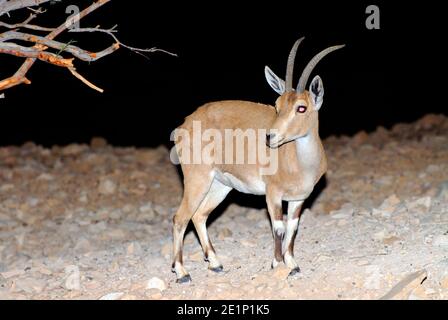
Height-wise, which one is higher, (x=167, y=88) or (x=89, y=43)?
(x=89, y=43)

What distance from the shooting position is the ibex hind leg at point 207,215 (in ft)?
28.1

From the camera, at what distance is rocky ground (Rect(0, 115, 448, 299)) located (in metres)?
7.48

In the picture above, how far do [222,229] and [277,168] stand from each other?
6.87ft

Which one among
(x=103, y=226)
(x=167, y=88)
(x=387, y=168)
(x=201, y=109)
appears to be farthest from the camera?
(x=167, y=88)

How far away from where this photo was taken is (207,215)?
8984mm

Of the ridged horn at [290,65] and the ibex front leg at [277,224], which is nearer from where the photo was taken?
the ridged horn at [290,65]

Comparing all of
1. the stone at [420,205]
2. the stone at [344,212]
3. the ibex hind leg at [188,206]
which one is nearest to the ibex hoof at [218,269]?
the ibex hind leg at [188,206]

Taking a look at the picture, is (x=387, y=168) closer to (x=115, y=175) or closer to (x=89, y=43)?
(x=115, y=175)

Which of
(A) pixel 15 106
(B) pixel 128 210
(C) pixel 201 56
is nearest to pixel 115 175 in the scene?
(B) pixel 128 210

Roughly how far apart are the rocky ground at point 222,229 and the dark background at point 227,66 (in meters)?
5.57

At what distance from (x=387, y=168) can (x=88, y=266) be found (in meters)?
5.54

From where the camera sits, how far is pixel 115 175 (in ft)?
42.8

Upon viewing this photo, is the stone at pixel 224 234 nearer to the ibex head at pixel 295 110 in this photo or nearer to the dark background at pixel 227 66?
the ibex head at pixel 295 110

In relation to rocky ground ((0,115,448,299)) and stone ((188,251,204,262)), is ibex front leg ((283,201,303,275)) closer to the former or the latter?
rocky ground ((0,115,448,299))
